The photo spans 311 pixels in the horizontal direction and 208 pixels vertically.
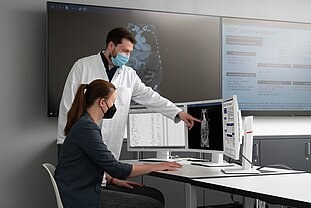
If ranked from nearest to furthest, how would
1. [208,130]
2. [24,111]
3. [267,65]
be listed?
[208,130], [24,111], [267,65]

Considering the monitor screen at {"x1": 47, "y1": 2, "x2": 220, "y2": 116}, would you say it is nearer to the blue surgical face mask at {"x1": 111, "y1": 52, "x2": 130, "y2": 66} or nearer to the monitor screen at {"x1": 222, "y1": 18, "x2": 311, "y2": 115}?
the monitor screen at {"x1": 222, "y1": 18, "x2": 311, "y2": 115}

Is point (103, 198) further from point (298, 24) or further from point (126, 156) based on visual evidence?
point (298, 24)

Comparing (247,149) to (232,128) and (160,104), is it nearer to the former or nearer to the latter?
(232,128)

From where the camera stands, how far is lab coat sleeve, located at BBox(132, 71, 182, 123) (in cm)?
329

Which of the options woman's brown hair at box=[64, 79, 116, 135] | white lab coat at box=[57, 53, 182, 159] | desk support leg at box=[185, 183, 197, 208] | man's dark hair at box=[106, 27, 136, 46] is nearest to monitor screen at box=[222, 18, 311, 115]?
white lab coat at box=[57, 53, 182, 159]

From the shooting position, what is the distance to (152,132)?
3.52m

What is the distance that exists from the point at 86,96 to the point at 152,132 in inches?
44.9

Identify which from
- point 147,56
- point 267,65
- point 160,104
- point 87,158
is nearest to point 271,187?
point 87,158

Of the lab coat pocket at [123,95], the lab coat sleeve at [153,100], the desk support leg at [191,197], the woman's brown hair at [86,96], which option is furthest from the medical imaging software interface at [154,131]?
the woman's brown hair at [86,96]

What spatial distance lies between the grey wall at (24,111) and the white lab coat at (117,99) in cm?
71

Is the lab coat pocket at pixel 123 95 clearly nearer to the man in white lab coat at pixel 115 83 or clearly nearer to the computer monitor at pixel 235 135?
the man in white lab coat at pixel 115 83

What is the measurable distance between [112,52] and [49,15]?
3.16 ft

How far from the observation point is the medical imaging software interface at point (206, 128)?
9.61 ft

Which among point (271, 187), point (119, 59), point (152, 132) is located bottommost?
point (271, 187)
